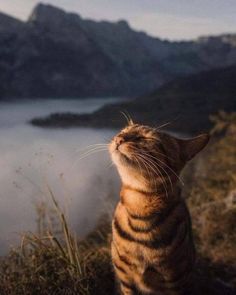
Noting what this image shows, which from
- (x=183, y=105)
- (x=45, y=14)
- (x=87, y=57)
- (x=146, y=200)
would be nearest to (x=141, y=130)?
(x=146, y=200)

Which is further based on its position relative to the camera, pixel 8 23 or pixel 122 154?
pixel 8 23

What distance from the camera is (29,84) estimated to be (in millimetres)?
52469

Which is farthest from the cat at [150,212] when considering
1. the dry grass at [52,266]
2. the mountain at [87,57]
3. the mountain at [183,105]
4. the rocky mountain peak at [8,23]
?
the rocky mountain peak at [8,23]

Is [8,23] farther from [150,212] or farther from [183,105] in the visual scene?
[150,212]

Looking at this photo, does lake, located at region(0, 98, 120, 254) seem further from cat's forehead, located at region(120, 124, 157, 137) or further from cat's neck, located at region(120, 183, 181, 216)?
cat's neck, located at region(120, 183, 181, 216)

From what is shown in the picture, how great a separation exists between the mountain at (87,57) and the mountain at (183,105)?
9.72 m

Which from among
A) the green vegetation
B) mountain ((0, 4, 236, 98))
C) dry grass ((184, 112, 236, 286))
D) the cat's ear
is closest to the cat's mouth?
the cat's ear

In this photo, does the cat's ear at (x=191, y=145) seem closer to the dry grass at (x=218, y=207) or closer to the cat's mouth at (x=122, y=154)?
the cat's mouth at (x=122, y=154)

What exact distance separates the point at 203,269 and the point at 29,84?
47809 mm

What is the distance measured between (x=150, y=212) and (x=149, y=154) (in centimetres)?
51

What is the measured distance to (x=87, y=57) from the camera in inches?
2490

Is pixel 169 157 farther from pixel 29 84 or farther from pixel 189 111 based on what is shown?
pixel 29 84

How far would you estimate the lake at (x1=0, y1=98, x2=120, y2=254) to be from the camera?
216 inches

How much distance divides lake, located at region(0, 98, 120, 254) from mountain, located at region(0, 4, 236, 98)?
18.6m
